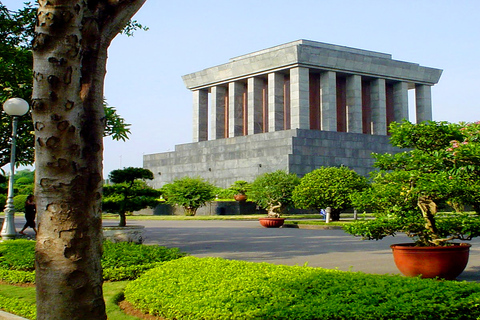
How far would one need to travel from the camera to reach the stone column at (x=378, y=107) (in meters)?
49.3

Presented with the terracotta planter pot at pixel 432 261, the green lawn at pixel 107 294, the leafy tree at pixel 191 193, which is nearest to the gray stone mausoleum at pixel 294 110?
the leafy tree at pixel 191 193

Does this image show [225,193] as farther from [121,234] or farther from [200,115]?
[121,234]

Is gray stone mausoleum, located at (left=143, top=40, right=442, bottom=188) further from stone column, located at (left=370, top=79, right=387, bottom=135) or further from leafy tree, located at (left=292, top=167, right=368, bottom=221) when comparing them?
leafy tree, located at (left=292, top=167, right=368, bottom=221)

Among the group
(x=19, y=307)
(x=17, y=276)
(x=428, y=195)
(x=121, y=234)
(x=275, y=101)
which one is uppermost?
(x=275, y=101)

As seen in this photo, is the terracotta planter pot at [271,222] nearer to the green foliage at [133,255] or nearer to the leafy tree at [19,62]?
the leafy tree at [19,62]

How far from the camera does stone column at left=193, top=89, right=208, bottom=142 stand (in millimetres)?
53844

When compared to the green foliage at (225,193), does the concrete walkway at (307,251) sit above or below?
below

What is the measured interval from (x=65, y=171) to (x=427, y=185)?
6440mm

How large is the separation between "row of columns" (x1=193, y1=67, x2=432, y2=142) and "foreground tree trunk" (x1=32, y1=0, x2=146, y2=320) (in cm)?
4106

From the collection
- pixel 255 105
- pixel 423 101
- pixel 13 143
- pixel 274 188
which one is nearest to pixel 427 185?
pixel 13 143

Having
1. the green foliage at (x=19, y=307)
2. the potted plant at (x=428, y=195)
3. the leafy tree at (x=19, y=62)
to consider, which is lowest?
the green foliage at (x=19, y=307)

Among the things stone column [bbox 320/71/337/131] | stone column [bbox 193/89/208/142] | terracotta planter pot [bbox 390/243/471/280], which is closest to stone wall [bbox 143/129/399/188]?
stone column [bbox 320/71/337/131]

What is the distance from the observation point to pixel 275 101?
46594mm

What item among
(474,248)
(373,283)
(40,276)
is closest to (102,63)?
(40,276)
